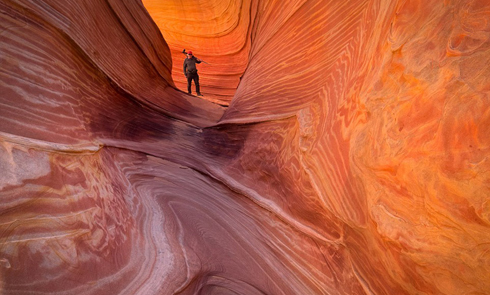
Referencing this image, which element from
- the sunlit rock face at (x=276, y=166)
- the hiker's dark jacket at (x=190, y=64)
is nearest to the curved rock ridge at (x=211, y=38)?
the hiker's dark jacket at (x=190, y=64)

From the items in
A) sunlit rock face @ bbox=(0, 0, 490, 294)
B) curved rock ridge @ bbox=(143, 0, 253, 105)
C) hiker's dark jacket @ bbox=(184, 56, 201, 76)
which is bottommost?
sunlit rock face @ bbox=(0, 0, 490, 294)

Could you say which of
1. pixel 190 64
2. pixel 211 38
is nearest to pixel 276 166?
pixel 190 64

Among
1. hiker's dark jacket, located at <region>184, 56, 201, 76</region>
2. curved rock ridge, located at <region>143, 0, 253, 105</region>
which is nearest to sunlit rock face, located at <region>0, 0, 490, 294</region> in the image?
hiker's dark jacket, located at <region>184, 56, 201, 76</region>

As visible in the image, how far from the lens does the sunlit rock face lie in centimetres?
81

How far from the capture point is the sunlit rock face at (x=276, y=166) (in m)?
0.81

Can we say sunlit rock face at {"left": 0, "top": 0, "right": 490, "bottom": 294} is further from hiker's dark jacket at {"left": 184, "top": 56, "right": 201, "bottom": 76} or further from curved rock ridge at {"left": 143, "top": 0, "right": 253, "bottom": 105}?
curved rock ridge at {"left": 143, "top": 0, "right": 253, "bottom": 105}

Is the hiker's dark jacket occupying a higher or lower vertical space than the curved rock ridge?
lower

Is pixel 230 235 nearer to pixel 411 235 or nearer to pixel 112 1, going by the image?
pixel 411 235

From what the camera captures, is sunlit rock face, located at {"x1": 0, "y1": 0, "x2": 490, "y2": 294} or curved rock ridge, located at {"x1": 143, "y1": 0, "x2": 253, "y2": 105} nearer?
sunlit rock face, located at {"x1": 0, "y1": 0, "x2": 490, "y2": 294}

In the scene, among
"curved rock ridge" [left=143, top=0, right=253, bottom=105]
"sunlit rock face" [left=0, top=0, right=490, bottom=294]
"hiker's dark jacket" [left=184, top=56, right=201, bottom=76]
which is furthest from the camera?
"curved rock ridge" [left=143, top=0, right=253, bottom=105]

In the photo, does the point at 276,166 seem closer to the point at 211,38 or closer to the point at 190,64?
the point at 190,64

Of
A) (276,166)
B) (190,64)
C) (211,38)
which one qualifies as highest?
(211,38)

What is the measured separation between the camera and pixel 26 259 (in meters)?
0.80

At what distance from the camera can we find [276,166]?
67.2 inches
